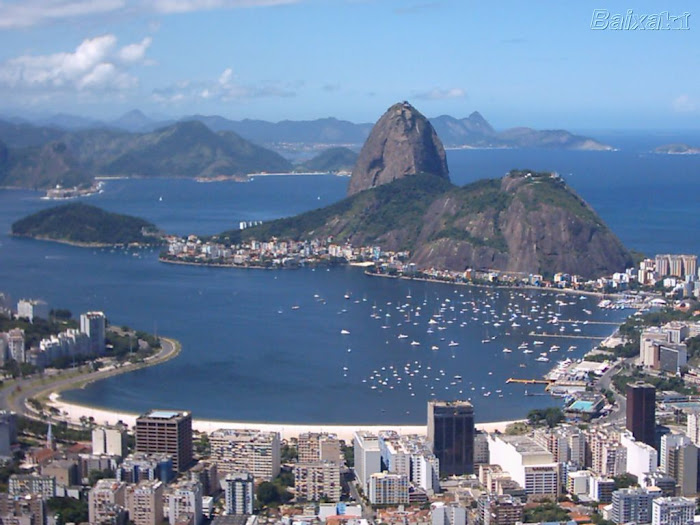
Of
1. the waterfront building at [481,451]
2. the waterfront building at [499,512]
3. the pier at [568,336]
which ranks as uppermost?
the pier at [568,336]

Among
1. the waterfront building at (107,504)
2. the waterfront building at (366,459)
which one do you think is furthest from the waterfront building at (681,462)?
the waterfront building at (107,504)

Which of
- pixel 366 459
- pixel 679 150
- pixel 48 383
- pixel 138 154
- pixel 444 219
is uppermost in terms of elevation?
pixel 679 150

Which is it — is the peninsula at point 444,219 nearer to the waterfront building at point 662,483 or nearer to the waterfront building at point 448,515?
the waterfront building at point 662,483

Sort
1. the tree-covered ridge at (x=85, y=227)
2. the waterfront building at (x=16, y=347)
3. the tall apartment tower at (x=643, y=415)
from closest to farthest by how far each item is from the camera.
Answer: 1. the tall apartment tower at (x=643, y=415)
2. the waterfront building at (x=16, y=347)
3. the tree-covered ridge at (x=85, y=227)

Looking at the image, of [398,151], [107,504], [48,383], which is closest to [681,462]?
[107,504]

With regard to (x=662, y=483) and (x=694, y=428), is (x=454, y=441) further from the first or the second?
(x=694, y=428)

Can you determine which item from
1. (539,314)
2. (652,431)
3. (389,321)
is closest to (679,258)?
(539,314)

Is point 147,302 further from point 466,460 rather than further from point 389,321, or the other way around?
point 466,460
